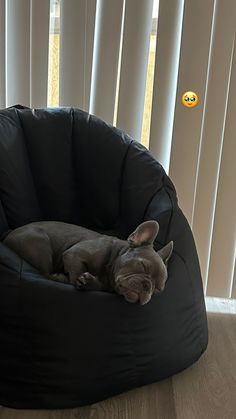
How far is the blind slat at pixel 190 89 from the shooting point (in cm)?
249

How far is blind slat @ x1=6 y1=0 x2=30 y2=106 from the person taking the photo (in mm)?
2553

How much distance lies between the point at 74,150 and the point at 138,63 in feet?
1.77

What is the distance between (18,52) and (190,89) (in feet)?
2.78

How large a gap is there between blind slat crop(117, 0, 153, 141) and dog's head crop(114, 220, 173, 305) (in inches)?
32.8

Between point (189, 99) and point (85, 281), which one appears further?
point (189, 99)

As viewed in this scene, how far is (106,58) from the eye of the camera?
2.57 m

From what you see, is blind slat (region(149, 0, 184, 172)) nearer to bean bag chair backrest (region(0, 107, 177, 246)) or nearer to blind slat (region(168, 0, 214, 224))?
blind slat (region(168, 0, 214, 224))

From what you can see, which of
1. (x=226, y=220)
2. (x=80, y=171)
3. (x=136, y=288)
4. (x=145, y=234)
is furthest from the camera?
(x=226, y=220)

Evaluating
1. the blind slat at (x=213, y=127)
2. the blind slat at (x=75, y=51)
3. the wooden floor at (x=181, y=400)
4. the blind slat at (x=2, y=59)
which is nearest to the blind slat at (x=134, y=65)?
the blind slat at (x=75, y=51)

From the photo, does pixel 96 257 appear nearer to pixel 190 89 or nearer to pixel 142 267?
pixel 142 267

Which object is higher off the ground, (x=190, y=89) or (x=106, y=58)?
(x=106, y=58)

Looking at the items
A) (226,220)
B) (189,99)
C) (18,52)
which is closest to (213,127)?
(189,99)

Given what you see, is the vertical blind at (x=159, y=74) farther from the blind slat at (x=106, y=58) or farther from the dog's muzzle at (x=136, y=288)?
the dog's muzzle at (x=136, y=288)

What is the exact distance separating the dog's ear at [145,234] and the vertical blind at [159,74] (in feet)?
2.57
